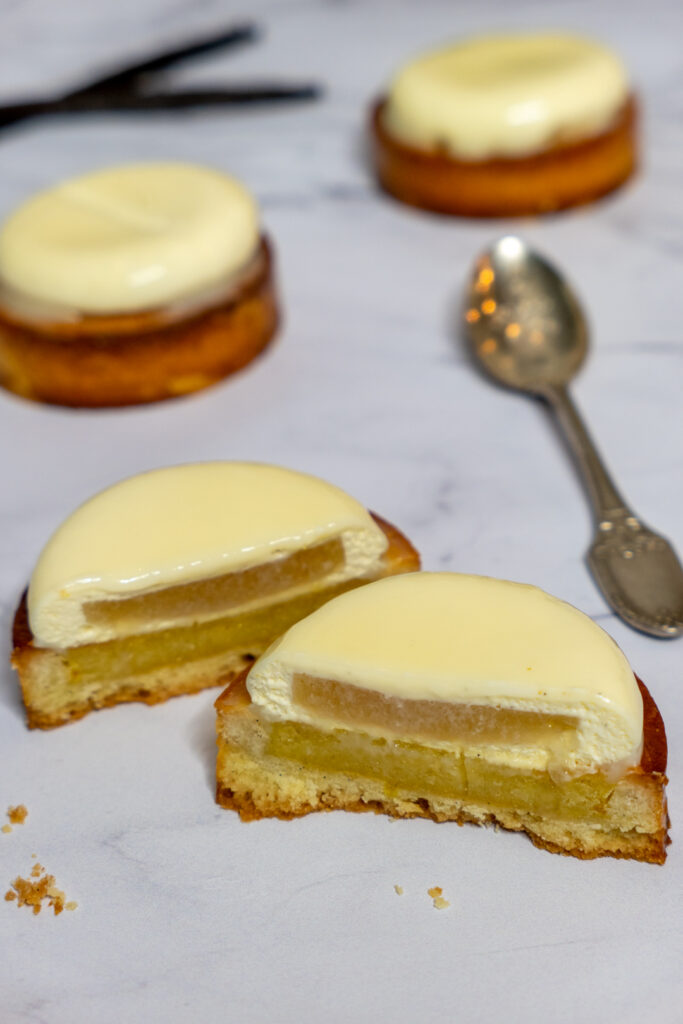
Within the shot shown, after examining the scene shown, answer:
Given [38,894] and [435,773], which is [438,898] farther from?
[38,894]

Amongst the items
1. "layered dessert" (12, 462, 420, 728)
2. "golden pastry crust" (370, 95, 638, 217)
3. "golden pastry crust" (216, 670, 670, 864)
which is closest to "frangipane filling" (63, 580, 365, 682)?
"layered dessert" (12, 462, 420, 728)

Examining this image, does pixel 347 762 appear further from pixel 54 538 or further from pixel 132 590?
pixel 54 538

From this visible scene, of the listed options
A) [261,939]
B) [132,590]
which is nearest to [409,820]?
[261,939]

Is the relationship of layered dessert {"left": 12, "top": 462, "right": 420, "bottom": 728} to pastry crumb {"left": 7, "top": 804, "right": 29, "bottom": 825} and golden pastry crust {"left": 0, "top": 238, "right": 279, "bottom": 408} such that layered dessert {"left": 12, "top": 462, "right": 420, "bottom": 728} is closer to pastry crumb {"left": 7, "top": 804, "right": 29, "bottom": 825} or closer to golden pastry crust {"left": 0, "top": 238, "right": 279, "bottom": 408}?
pastry crumb {"left": 7, "top": 804, "right": 29, "bottom": 825}

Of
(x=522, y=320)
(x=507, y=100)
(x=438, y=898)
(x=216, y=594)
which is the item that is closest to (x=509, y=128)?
(x=507, y=100)

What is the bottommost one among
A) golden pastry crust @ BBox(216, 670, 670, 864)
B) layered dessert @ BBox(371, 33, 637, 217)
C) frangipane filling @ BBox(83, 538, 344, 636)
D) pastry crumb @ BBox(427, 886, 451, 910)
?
pastry crumb @ BBox(427, 886, 451, 910)

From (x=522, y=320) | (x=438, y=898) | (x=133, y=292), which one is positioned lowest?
(x=438, y=898)
